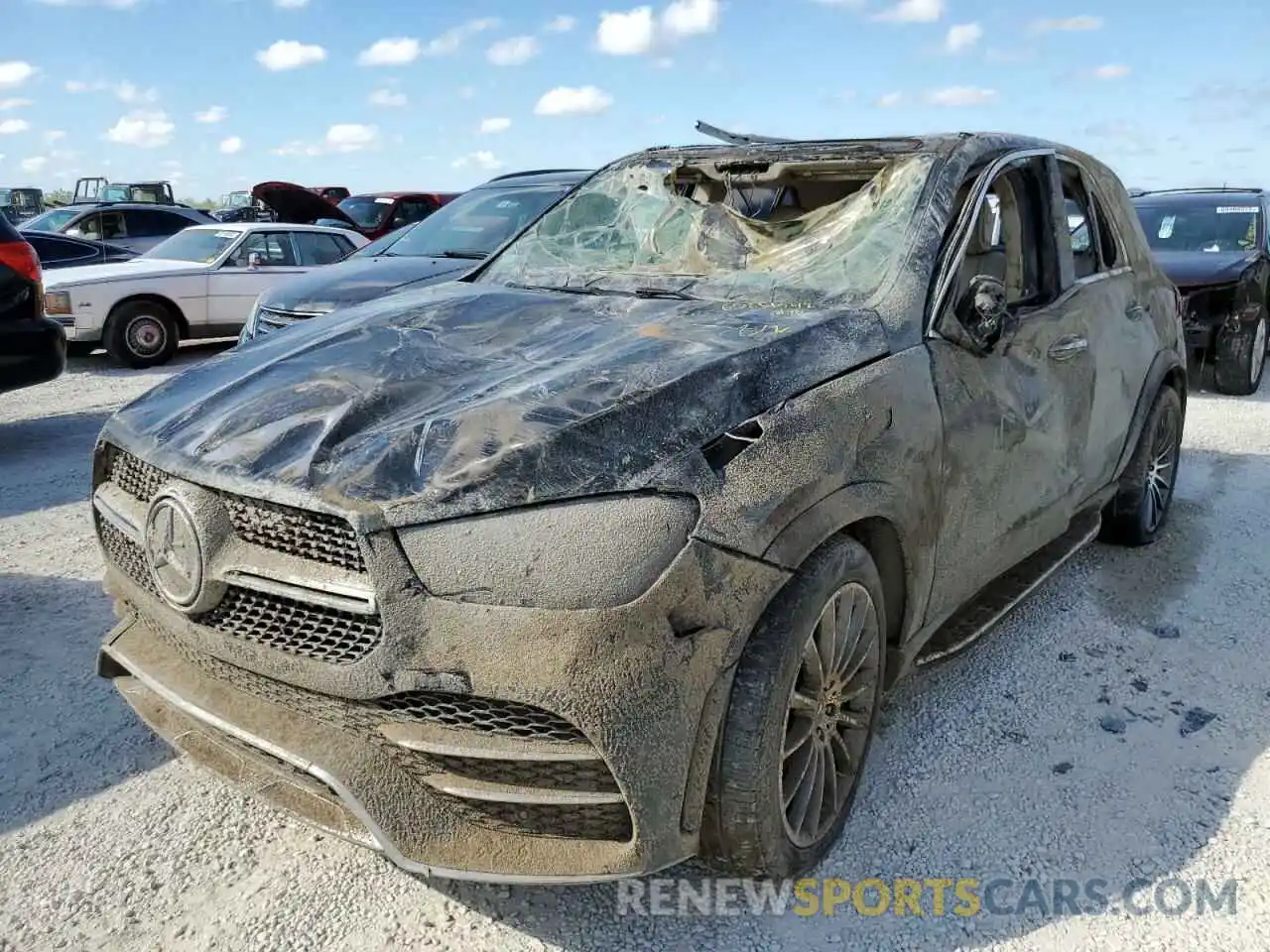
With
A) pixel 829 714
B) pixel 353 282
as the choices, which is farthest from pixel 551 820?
pixel 353 282

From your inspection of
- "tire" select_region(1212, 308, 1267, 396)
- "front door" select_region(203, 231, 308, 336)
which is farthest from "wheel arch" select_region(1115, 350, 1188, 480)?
"front door" select_region(203, 231, 308, 336)

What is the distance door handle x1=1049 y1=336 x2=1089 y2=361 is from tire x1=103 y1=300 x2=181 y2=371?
944 cm

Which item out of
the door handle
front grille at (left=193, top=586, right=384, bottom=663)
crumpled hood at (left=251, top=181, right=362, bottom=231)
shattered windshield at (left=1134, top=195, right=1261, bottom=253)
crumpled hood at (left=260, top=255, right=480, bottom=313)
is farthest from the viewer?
crumpled hood at (left=251, top=181, right=362, bottom=231)

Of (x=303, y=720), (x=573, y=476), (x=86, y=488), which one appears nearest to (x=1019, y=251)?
Result: (x=573, y=476)

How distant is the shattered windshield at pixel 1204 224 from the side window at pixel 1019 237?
672 cm

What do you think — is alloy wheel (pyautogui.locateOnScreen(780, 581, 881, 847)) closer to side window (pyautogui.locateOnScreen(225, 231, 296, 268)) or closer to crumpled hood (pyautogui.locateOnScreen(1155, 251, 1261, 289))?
crumpled hood (pyautogui.locateOnScreen(1155, 251, 1261, 289))

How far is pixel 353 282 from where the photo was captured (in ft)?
23.7

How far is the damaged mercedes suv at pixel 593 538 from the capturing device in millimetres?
2049

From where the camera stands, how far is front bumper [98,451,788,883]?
2.01m

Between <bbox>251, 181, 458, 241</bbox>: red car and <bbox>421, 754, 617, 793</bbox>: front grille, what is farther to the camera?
<bbox>251, 181, 458, 241</bbox>: red car

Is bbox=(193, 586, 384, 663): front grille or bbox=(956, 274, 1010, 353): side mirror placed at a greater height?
bbox=(956, 274, 1010, 353): side mirror

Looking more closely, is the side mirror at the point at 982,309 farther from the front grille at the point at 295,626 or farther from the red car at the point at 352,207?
the red car at the point at 352,207

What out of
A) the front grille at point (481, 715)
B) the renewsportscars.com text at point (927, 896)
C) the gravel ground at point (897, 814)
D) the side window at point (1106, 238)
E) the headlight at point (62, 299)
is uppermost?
the side window at point (1106, 238)

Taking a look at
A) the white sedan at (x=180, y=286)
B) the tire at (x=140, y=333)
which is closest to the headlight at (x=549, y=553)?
the white sedan at (x=180, y=286)
